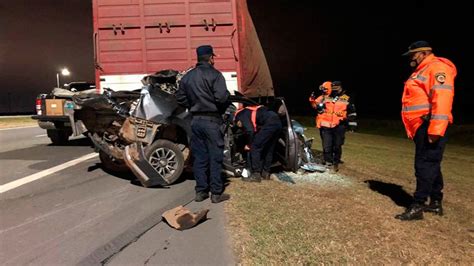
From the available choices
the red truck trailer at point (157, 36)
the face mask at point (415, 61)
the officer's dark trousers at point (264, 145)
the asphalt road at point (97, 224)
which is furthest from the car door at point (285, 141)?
the face mask at point (415, 61)

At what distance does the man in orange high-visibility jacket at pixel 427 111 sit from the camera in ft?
15.0

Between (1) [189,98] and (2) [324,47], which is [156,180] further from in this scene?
(2) [324,47]

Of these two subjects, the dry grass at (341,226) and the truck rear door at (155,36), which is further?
the truck rear door at (155,36)

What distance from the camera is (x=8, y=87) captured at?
29.1 m

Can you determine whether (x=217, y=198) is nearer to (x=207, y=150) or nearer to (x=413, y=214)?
(x=207, y=150)

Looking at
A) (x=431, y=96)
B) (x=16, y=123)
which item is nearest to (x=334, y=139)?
(x=431, y=96)

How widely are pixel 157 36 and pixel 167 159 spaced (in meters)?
3.33

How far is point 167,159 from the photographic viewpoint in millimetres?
6434

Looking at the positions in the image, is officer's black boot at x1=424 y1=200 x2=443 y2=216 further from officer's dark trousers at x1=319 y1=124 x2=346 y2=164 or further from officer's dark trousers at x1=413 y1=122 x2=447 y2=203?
officer's dark trousers at x1=319 y1=124 x2=346 y2=164

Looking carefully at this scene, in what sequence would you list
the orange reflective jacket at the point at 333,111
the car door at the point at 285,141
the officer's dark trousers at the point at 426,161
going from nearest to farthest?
the officer's dark trousers at the point at 426,161
the car door at the point at 285,141
the orange reflective jacket at the point at 333,111

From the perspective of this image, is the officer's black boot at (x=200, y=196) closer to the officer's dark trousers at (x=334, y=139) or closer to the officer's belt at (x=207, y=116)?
the officer's belt at (x=207, y=116)

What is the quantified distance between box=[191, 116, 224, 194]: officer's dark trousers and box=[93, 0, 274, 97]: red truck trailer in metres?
3.45

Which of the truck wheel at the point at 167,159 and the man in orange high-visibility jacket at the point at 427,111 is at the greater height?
the man in orange high-visibility jacket at the point at 427,111

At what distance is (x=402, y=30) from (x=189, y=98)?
24.7 m
